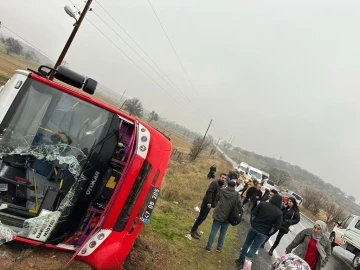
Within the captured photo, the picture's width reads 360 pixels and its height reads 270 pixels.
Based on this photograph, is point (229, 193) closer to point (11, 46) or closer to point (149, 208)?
point (149, 208)

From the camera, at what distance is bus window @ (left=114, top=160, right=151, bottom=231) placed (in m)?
4.30

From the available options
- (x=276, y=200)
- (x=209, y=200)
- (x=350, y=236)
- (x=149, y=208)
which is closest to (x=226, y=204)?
(x=209, y=200)

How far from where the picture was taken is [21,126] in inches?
169

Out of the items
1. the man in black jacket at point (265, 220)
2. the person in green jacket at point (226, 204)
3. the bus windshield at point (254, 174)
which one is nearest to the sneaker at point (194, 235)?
the person in green jacket at point (226, 204)

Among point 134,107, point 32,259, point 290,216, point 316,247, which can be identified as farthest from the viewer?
point 134,107

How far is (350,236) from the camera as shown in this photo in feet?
43.3

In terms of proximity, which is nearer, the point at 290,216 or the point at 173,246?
the point at 173,246

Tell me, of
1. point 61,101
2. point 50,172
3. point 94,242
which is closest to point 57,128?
point 61,101

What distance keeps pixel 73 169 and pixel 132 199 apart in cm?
111

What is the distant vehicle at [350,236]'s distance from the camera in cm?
1252

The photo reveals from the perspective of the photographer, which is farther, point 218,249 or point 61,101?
point 218,249

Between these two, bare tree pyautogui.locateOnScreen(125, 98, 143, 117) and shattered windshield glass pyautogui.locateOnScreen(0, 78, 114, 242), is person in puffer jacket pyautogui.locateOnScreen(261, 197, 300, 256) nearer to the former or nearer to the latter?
shattered windshield glass pyautogui.locateOnScreen(0, 78, 114, 242)

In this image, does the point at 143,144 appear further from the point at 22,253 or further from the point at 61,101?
the point at 22,253

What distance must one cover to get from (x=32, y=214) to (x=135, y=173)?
5.17 feet
